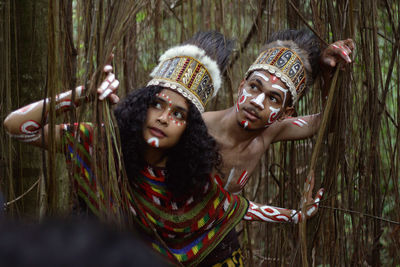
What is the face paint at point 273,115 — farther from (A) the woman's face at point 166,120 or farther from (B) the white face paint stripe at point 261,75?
(A) the woman's face at point 166,120

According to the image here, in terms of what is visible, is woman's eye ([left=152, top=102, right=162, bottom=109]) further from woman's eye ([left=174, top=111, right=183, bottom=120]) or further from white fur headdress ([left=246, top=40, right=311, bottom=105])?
white fur headdress ([left=246, top=40, right=311, bottom=105])

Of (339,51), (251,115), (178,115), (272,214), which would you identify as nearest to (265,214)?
(272,214)

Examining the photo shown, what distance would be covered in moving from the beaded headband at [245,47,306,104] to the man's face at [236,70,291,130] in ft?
0.06

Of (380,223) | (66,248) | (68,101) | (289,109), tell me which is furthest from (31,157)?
(66,248)

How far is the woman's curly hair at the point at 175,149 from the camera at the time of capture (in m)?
1.41

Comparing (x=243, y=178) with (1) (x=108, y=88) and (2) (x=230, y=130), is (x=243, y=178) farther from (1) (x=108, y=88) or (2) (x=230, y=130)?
(1) (x=108, y=88)

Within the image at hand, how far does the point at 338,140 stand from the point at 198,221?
48 cm

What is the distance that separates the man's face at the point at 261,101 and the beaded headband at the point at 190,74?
0.14 meters

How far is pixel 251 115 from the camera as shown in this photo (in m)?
1.68

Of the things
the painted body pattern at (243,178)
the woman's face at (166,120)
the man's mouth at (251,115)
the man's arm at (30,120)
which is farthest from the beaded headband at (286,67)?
the man's arm at (30,120)

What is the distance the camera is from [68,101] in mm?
1125

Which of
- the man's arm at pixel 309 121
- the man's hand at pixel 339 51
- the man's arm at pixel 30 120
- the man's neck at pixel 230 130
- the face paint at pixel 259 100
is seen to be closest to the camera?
the man's arm at pixel 30 120

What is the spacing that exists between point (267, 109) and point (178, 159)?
1.24ft

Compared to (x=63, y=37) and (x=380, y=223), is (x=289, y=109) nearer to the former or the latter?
(x=380, y=223)
